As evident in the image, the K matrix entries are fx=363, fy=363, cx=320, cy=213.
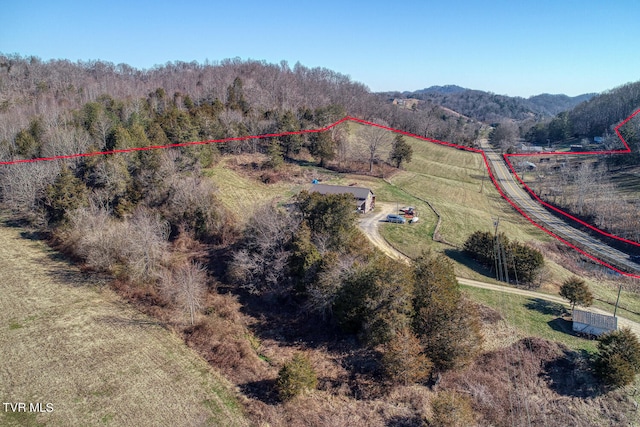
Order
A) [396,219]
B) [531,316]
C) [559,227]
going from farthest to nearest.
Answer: [559,227], [396,219], [531,316]

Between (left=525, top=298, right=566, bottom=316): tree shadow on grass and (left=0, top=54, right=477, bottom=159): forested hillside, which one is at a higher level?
(left=0, top=54, right=477, bottom=159): forested hillside

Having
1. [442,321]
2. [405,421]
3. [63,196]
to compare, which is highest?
[63,196]

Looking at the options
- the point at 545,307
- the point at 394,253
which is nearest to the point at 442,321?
the point at 545,307

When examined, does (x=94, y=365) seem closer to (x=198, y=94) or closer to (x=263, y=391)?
(x=263, y=391)

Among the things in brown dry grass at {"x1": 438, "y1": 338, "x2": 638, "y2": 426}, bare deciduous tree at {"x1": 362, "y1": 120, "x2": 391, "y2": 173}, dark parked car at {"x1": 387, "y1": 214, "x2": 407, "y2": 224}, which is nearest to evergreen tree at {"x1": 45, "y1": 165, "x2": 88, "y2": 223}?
dark parked car at {"x1": 387, "y1": 214, "x2": 407, "y2": 224}

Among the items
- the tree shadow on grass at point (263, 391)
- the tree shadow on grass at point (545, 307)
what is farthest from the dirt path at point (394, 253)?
the tree shadow on grass at point (263, 391)

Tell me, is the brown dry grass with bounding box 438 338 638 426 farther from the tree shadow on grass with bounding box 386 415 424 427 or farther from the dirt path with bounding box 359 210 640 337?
the dirt path with bounding box 359 210 640 337
